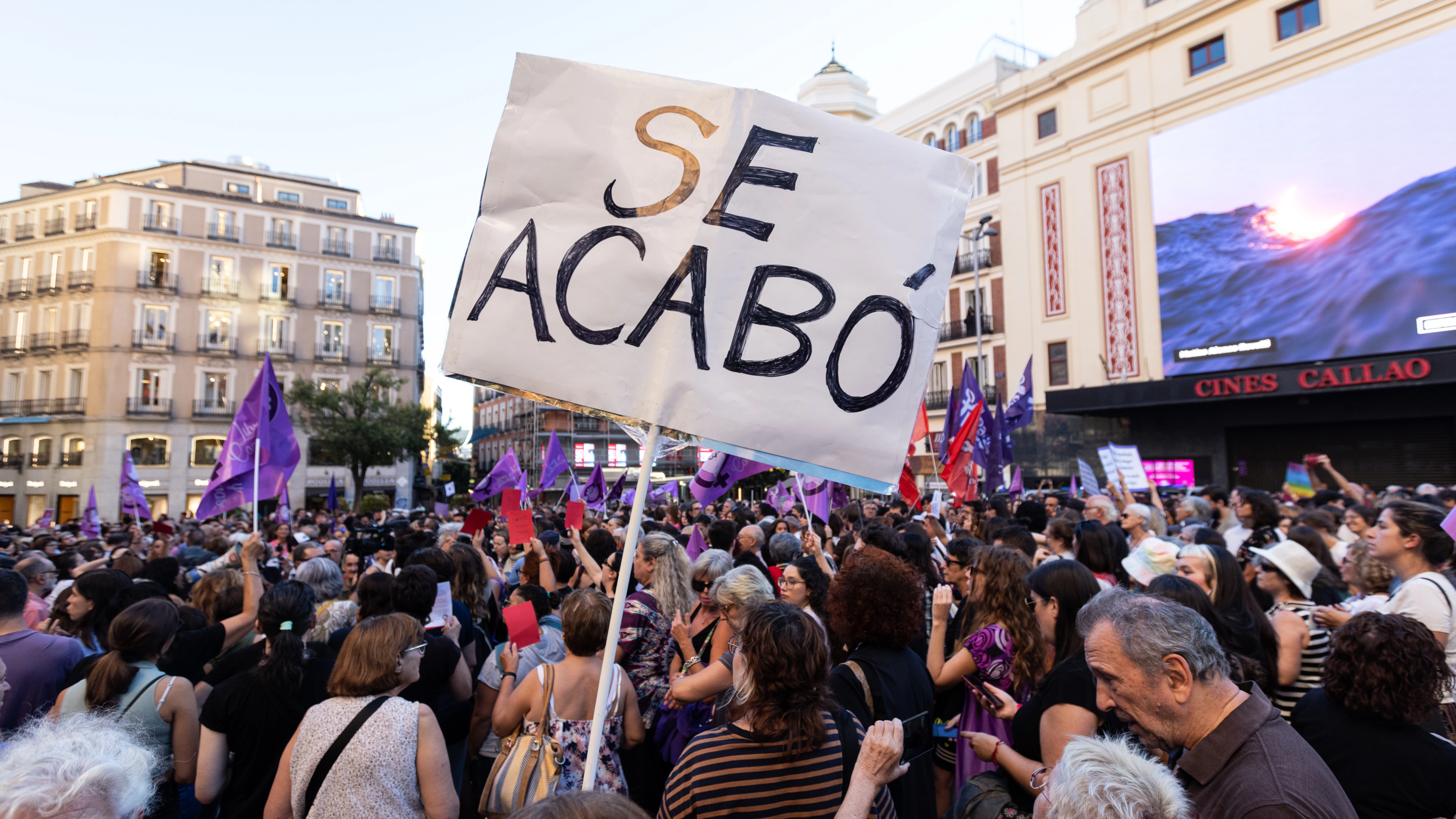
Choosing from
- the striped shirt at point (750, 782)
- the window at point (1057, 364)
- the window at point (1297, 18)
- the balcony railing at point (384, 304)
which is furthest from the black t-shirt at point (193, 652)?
→ the balcony railing at point (384, 304)

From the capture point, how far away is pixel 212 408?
4288 centimetres

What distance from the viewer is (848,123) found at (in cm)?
260

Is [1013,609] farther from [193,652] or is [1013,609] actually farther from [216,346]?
[216,346]

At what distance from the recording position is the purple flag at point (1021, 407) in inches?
619

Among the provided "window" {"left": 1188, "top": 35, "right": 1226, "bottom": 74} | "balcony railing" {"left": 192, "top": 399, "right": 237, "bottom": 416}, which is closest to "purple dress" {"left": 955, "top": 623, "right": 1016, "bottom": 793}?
"window" {"left": 1188, "top": 35, "right": 1226, "bottom": 74}

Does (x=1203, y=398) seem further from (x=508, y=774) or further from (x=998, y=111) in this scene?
(x=508, y=774)

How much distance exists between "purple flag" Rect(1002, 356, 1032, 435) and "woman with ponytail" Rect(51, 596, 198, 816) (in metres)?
14.2

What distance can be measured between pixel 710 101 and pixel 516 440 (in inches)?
2462

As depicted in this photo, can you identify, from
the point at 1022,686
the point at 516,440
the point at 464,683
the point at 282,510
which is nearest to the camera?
the point at 1022,686

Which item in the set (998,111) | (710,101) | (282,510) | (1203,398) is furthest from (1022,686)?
(998,111)

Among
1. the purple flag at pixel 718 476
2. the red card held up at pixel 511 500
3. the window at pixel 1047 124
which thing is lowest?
the red card held up at pixel 511 500

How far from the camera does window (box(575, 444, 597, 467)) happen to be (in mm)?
51469

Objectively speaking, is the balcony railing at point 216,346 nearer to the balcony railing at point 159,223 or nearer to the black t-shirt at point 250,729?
Answer: the balcony railing at point 159,223

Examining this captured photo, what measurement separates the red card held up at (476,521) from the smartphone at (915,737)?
5523 mm
